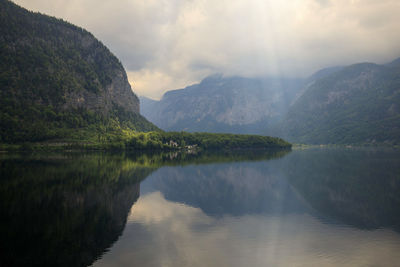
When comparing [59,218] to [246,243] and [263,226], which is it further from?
Result: [263,226]

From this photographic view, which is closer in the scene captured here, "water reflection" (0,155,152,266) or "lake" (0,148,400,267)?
"water reflection" (0,155,152,266)

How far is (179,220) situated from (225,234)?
7275mm

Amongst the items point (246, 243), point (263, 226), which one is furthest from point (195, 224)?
point (246, 243)

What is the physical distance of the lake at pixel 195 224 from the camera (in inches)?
912

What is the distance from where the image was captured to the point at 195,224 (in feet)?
108

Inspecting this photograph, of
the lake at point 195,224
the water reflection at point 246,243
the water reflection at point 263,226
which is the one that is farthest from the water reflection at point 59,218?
the water reflection at point 246,243

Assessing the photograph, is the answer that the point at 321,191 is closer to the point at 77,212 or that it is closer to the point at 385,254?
the point at 385,254

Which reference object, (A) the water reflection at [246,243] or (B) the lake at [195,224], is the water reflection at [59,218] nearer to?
(B) the lake at [195,224]

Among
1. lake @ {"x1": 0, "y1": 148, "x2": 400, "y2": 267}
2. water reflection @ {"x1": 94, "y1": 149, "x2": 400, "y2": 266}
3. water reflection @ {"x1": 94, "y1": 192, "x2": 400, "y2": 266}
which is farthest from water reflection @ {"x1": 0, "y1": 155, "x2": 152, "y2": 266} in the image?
water reflection @ {"x1": 94, "y1": 192, "x2": 400, "y2": 266}

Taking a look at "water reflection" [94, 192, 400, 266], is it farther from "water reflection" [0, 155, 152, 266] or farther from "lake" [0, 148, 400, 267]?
"water reflection" [0, 155, 152, 266]

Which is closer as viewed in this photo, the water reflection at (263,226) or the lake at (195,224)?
the lake at (195,224)

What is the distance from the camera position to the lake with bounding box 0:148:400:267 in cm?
2316

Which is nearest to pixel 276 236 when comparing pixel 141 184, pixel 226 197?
pixel 226 197

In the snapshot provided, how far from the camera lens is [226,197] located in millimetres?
48750
